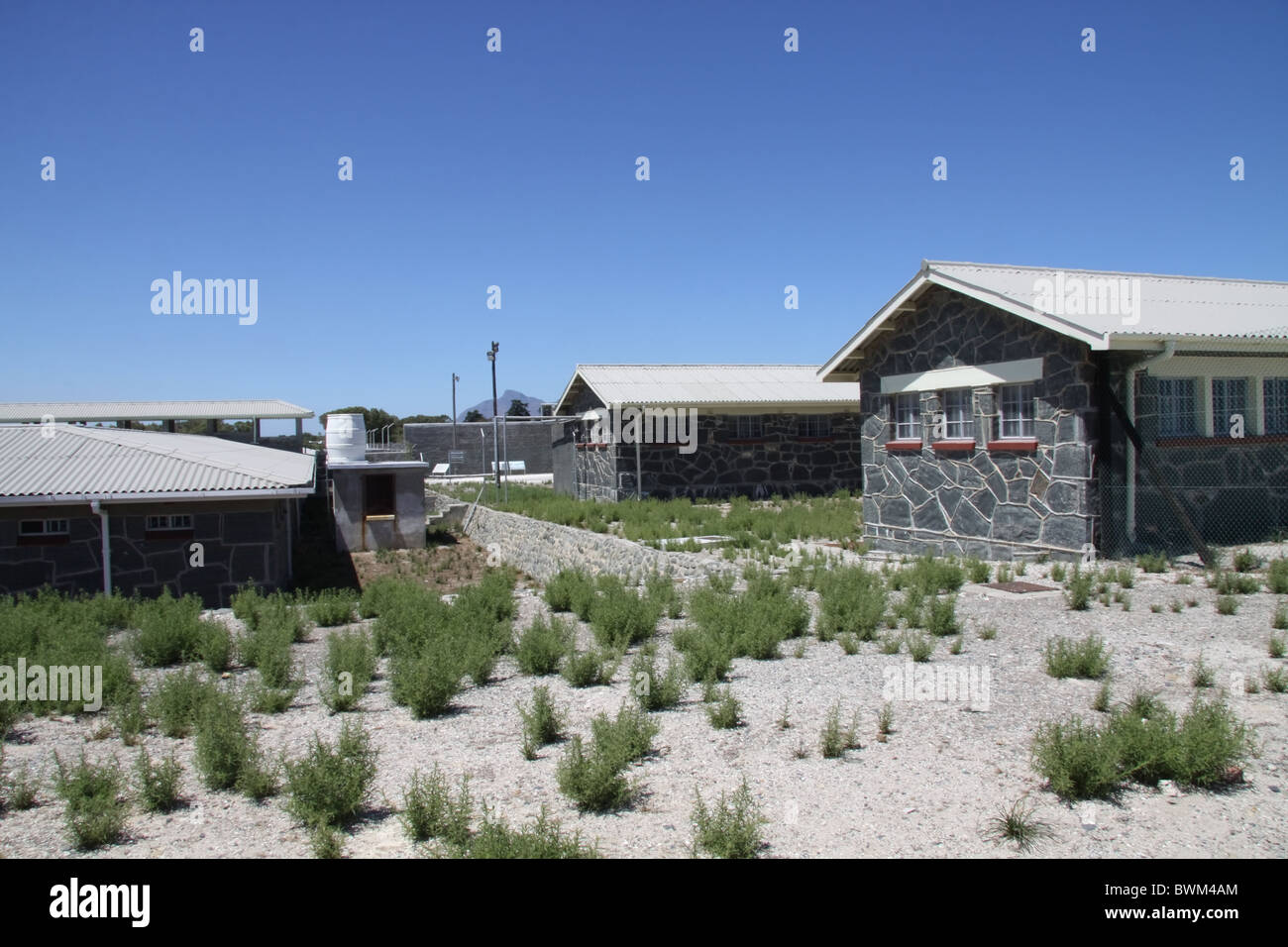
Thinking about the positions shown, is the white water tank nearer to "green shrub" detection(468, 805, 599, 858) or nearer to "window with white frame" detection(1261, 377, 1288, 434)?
"window with white frame" detection(1261, 377, 1288, 434)

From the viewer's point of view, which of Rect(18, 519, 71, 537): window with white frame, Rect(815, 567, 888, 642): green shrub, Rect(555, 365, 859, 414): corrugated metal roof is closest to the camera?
Rect(815, 567, 888, 642): green shrub

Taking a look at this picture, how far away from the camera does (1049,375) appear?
12.7 m

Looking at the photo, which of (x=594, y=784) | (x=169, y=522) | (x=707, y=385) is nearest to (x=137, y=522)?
(x=169, y=522)

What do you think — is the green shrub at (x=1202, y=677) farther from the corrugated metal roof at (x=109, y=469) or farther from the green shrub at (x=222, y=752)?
the corrugated metal roof at (x=109, y=469)

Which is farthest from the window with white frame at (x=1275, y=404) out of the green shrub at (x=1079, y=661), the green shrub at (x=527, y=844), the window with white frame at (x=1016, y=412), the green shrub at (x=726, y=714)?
the green shrub at (x=527, y=844)

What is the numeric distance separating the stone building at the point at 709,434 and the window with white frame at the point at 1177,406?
1249cm

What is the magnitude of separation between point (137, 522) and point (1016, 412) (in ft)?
48.3

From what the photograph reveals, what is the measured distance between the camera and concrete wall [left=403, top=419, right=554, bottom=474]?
171 feet

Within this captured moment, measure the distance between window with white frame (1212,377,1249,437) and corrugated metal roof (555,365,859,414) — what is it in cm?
1278

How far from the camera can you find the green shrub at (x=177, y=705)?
7.12 m

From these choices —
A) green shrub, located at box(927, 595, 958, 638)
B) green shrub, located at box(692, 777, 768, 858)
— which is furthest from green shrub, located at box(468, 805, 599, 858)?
green shrub, located at box(927, 595, 958, 638)

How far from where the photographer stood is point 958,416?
48.1ft
